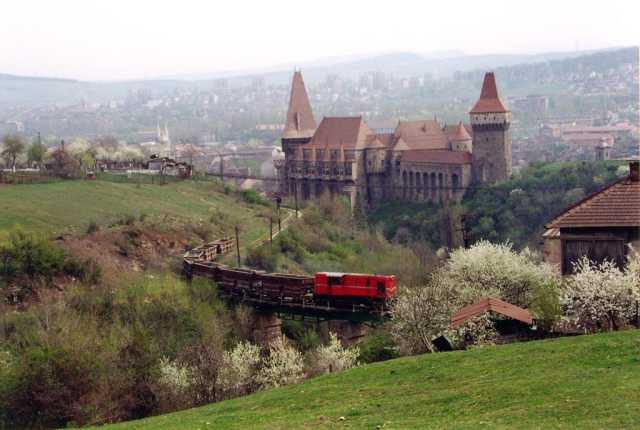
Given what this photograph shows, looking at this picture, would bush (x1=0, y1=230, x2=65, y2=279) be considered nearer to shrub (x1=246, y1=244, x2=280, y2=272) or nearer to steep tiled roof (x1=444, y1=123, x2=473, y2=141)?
shrub (x1=246, y1=244, x2=280, y2=272)

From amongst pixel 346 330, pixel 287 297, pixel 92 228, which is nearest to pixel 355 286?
pixel 346 330

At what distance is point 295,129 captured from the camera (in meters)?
87.8

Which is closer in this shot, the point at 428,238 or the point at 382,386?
the point at 382,386

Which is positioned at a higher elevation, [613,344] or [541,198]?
[613,344]

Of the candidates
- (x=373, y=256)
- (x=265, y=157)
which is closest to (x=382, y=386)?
(x=373, y=256)

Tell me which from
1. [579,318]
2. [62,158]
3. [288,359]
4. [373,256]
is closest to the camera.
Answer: [579,318]

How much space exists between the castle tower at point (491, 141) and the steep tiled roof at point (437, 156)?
1.20 metres

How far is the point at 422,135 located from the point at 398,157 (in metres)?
3.66

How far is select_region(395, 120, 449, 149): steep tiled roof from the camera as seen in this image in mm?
82312

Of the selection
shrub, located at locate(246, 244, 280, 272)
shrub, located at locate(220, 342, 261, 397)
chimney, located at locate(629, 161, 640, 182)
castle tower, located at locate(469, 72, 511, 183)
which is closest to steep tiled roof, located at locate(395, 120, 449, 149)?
castle tower, located at locate(469, 72, 511, 183)

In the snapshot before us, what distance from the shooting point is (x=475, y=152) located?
7456 cm

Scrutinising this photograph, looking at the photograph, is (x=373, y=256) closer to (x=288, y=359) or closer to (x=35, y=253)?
(x=35, y=253)

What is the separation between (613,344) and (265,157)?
142 meters

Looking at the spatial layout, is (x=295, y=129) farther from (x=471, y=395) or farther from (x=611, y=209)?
(x=471, y=395)
